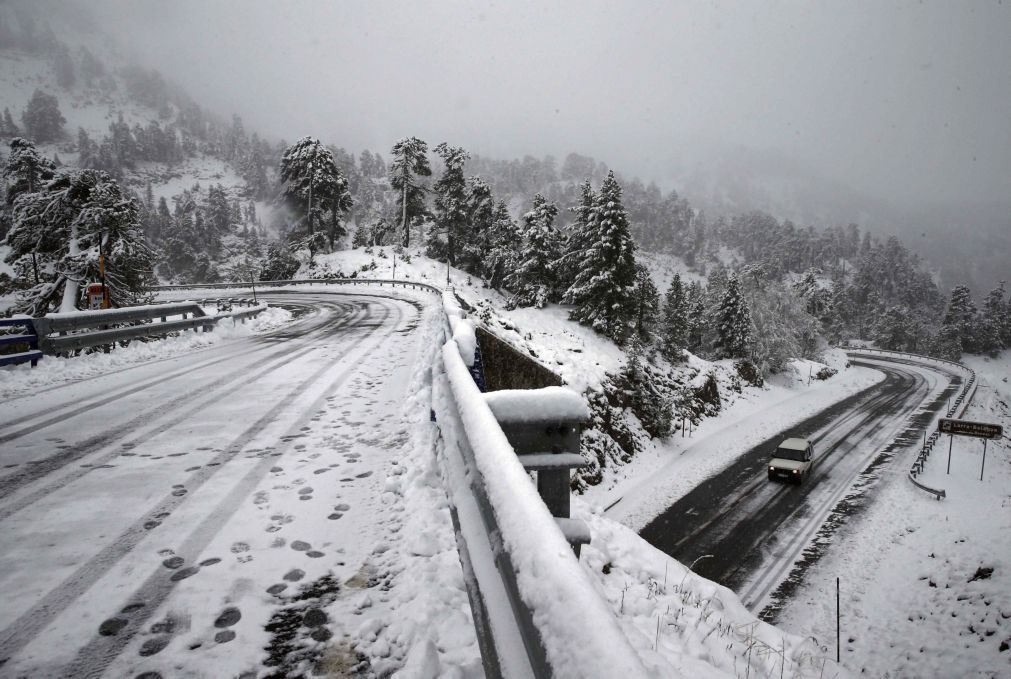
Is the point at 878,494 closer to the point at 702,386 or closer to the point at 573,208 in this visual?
the point at 702,386

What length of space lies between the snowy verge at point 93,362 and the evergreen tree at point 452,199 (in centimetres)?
4169

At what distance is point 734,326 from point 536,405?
50.7m

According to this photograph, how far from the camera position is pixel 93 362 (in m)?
9.48

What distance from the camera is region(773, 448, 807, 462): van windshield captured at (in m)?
23.4

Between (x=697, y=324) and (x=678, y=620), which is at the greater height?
(x=697, y=324)

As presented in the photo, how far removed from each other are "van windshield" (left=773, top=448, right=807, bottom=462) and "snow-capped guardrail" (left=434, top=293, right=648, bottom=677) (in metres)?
25.9

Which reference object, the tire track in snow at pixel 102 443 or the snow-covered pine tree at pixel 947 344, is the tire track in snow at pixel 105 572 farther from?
the snow-covered pine tree at pixel 947 344

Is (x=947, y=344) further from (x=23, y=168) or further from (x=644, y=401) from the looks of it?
(x=23, y=168)

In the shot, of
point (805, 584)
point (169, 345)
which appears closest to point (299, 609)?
point (169, 345)

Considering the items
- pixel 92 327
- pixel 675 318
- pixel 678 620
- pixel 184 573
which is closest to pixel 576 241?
pixel 675 318

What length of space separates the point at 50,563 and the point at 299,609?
185cm

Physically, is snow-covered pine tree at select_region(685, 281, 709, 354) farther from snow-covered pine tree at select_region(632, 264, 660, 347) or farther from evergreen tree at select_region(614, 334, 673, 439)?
evergreen tree at select_region(614, 334, 673, 439)

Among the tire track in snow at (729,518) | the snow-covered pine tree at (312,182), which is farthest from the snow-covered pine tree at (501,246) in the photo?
the tire track in snow at (729,518)

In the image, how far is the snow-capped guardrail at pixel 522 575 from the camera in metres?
0.99
